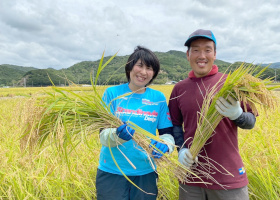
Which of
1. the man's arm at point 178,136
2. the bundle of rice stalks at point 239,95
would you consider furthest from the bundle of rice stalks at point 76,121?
the bundle of rice stalks at point 239,95

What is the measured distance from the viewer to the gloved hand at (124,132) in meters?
1.49

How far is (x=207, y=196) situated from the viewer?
1.74m

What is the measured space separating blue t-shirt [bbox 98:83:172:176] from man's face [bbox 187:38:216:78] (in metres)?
0.41

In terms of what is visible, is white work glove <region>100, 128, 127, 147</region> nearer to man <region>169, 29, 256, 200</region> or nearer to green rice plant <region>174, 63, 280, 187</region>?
man <region>169, 29, 256, 200</region>

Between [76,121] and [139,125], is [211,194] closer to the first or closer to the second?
[139,125]

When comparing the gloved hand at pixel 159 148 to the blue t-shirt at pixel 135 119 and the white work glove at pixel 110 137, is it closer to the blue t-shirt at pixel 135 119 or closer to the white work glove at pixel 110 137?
the blue t-shirt at pixel 135 119

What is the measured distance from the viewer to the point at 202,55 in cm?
172

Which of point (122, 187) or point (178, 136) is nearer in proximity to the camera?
point (122, 187)

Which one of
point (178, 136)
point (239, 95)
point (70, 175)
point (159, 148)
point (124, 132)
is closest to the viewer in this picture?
point (239, 95)

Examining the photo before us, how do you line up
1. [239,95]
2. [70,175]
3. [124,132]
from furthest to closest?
1. [70,175]
2. [124,132]
3. [239,95]

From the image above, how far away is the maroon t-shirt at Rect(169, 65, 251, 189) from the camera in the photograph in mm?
1635

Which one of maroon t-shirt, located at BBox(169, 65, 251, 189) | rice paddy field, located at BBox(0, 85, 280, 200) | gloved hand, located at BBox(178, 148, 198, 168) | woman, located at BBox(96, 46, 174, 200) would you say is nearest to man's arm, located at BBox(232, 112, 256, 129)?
maroon t-shirt, located at BBox(169, 65, 251, 189)

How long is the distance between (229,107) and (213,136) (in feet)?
1.16

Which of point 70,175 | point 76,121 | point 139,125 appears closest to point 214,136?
point 139,125
